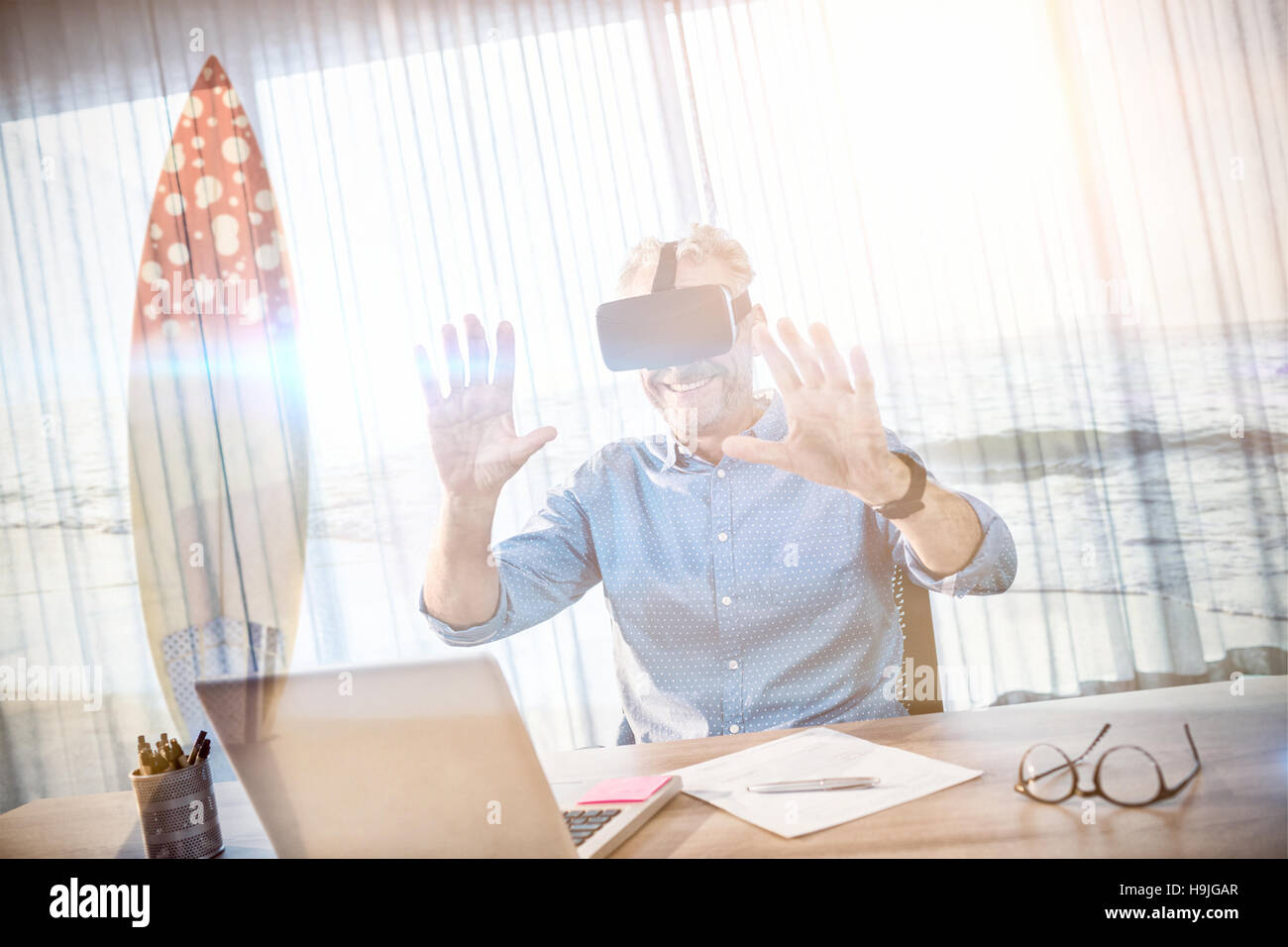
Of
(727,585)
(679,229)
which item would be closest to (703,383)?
(727,585)

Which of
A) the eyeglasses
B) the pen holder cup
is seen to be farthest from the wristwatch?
the pen holder cup

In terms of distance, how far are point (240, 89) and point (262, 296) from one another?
589 millimetres

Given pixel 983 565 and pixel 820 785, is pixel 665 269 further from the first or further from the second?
pixel 820 785

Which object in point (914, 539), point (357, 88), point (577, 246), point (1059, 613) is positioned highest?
point (357, 88)

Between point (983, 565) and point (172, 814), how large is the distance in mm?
994

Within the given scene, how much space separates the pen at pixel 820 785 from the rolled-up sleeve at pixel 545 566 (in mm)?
600

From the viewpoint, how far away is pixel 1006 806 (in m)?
Answer: 0.71

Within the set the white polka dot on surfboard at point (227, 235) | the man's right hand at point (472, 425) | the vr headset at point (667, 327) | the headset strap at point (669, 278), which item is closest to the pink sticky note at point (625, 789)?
the man's right hand at point (472, 425)

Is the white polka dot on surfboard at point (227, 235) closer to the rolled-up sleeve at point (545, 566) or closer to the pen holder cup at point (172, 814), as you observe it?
the rolled-up sleeve at point (545, 566)

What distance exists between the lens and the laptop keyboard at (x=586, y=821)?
0.74 metres

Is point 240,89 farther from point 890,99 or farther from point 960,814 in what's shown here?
point 960,814

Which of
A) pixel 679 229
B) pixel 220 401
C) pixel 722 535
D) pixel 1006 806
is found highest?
pixel 679 229

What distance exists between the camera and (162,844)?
84 cm
